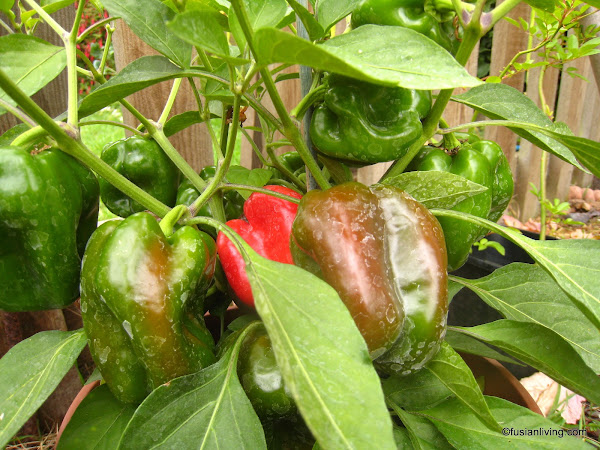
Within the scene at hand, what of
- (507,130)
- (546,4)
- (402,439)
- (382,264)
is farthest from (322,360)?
(507,130)

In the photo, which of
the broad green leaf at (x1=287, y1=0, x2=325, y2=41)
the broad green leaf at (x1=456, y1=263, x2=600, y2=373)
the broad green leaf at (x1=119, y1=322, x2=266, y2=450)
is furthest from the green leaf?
the broad green leaf at (x1=456, y1=263, x2=600, y2=373)

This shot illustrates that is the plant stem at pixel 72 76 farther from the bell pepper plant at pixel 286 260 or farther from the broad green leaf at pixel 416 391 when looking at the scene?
the broad green leaf at pixel 416 391

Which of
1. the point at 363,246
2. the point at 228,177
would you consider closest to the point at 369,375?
the point at 363,246

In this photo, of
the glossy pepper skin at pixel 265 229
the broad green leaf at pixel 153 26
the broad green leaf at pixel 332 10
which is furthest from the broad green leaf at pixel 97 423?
the broad green leaf at pixel 332 10

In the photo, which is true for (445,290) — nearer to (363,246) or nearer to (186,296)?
(363,246)

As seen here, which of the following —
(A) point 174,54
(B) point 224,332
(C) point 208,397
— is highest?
(A) point 174,54

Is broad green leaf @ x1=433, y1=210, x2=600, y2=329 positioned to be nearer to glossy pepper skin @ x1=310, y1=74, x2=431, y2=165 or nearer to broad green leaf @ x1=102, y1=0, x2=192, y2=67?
glossy pepper skin @ x1=310, y1=74, x2=431, y2=165

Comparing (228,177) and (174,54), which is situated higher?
(174,54)
